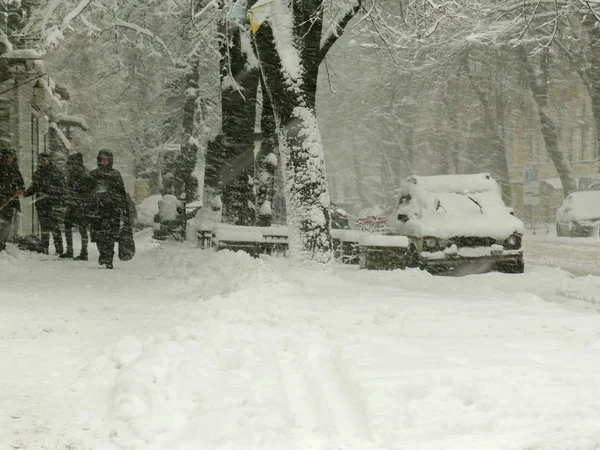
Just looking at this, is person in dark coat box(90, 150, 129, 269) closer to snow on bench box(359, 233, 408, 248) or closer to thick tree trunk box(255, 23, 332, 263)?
thick tree trunk box(255, 23, 332, 263)

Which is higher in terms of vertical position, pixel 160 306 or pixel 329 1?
pixel 329 1

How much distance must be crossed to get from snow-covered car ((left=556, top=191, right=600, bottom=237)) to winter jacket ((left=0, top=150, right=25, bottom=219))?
20433 millimetres

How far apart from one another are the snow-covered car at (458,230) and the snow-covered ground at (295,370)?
419 cm

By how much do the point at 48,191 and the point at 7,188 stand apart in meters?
0.81

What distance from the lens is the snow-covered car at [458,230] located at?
13.5 metres

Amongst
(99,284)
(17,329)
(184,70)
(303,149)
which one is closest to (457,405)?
(17,329)

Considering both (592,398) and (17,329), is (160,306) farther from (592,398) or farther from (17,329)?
(592,398)

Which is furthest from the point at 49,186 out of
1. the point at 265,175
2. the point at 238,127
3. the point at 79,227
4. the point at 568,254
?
the point at 568,254

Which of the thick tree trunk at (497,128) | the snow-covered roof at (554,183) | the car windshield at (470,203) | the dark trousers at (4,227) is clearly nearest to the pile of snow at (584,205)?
the thick tree trunk at (497,128)

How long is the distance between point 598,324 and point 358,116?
1429 inches

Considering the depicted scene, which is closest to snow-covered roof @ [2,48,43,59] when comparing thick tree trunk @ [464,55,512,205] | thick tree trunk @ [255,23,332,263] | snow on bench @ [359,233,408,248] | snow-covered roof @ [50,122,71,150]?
thick tree trunk @ [255,23,332,263]

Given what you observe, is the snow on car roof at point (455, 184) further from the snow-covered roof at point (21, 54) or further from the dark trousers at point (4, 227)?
the snow-covered roof at point (21, 54)

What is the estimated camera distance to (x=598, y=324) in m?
7.00

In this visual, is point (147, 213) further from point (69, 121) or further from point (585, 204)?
point (585, 204)
